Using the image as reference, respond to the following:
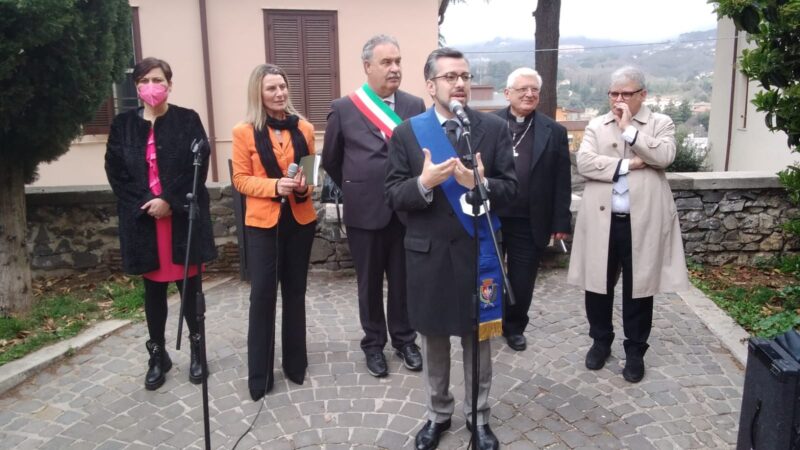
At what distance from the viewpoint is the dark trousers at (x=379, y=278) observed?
4027mm

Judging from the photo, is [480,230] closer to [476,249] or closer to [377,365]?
[476,249]

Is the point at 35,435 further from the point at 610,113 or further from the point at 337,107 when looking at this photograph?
the point at 610,113

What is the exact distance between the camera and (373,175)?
390 cm

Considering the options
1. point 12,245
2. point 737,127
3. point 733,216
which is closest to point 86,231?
point 12,245

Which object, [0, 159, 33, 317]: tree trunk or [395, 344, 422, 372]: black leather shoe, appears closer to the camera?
[395, 344, 422, 372]: black leather shoe

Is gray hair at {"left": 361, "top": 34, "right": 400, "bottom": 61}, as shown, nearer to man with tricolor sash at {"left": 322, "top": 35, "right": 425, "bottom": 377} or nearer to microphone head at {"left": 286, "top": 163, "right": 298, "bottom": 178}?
man with tricolor sash at {"left": 322, "top": 35, "right": 425, "bottom": 377}

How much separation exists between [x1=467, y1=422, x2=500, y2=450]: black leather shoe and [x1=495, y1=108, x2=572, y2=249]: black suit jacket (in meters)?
1.48

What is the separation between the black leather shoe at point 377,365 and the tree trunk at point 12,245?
3047mm

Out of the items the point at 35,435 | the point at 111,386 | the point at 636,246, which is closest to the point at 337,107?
the point at 636,246

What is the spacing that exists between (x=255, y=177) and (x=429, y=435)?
5.80ft

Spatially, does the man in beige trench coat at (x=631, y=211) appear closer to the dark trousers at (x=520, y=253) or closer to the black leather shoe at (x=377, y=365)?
the dark trousers at (x=520, y=253)

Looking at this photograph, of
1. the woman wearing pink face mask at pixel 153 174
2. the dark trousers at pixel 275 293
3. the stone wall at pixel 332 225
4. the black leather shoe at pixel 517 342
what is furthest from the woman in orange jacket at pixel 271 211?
the stone wall at pixel 332 225

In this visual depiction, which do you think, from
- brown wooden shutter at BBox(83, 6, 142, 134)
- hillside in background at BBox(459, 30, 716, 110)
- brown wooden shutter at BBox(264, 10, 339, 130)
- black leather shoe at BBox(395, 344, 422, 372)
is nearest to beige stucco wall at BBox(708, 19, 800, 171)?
hillside in background at BBox(459, 30, 716, 110)

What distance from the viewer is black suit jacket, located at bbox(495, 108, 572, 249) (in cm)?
418
